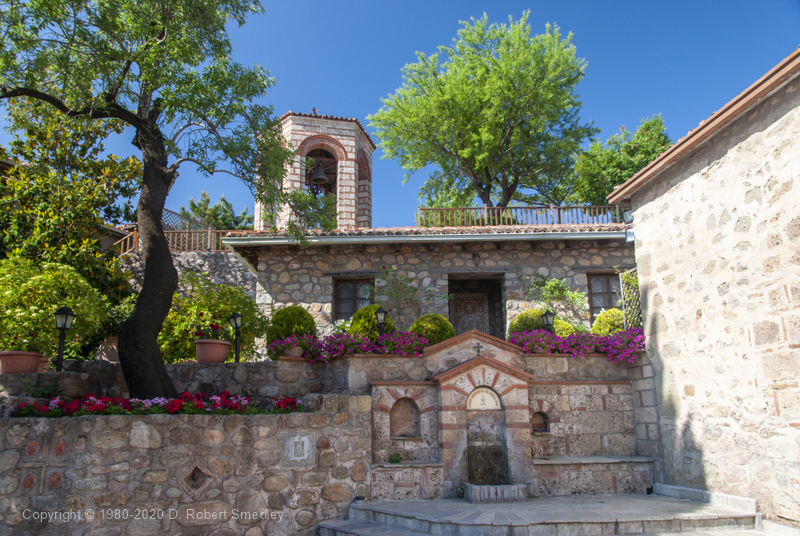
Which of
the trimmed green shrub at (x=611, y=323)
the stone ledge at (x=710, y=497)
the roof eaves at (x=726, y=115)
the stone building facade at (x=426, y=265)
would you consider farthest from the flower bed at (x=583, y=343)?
the stone building facade at (x=426, y=265)

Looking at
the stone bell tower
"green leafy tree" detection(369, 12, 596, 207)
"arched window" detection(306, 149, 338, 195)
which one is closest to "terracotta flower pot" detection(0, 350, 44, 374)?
the stone bell tower

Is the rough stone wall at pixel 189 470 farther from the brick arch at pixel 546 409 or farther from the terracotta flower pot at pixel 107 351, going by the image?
the terracotta flower pot at pixel 107 351

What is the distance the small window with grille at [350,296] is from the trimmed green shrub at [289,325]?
258cm

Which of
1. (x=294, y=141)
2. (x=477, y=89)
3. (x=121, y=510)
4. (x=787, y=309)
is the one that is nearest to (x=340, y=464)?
(x=121, y=510)

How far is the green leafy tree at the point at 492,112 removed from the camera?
17406mm

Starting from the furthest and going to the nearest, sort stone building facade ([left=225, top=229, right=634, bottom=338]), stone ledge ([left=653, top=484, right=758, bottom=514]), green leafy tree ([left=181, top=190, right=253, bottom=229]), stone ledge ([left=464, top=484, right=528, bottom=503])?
1. green leafy tree ([left=181, top=190, right=253, bottom=229])
2. stone building facade ([left=225, top=229, right=634, bottom=338])
3. stone ledge ([left=464, top=484, right=528, bottom=503])
4. stone ledge ([left=653, top=484, right=758, bottom=514])

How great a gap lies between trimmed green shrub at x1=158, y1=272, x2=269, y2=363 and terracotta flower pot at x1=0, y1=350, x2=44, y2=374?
2.39 metres

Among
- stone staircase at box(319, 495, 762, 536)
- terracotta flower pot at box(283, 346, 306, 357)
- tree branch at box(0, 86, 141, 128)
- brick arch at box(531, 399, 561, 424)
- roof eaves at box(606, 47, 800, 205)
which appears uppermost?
tree branch at box(0, 86, 141, 128)

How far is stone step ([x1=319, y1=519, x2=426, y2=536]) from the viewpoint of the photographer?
519 cm

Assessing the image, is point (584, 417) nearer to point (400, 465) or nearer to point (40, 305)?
point (400, 465)

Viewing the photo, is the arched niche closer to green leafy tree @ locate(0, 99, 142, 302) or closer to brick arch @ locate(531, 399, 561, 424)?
brick arch @ locate(531, 399, 561, 424)

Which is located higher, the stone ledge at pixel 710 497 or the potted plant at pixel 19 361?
the potted plant at pixel 19 361

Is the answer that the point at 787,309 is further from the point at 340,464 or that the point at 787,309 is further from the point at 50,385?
the point at 50,385

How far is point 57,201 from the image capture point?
1148cm
